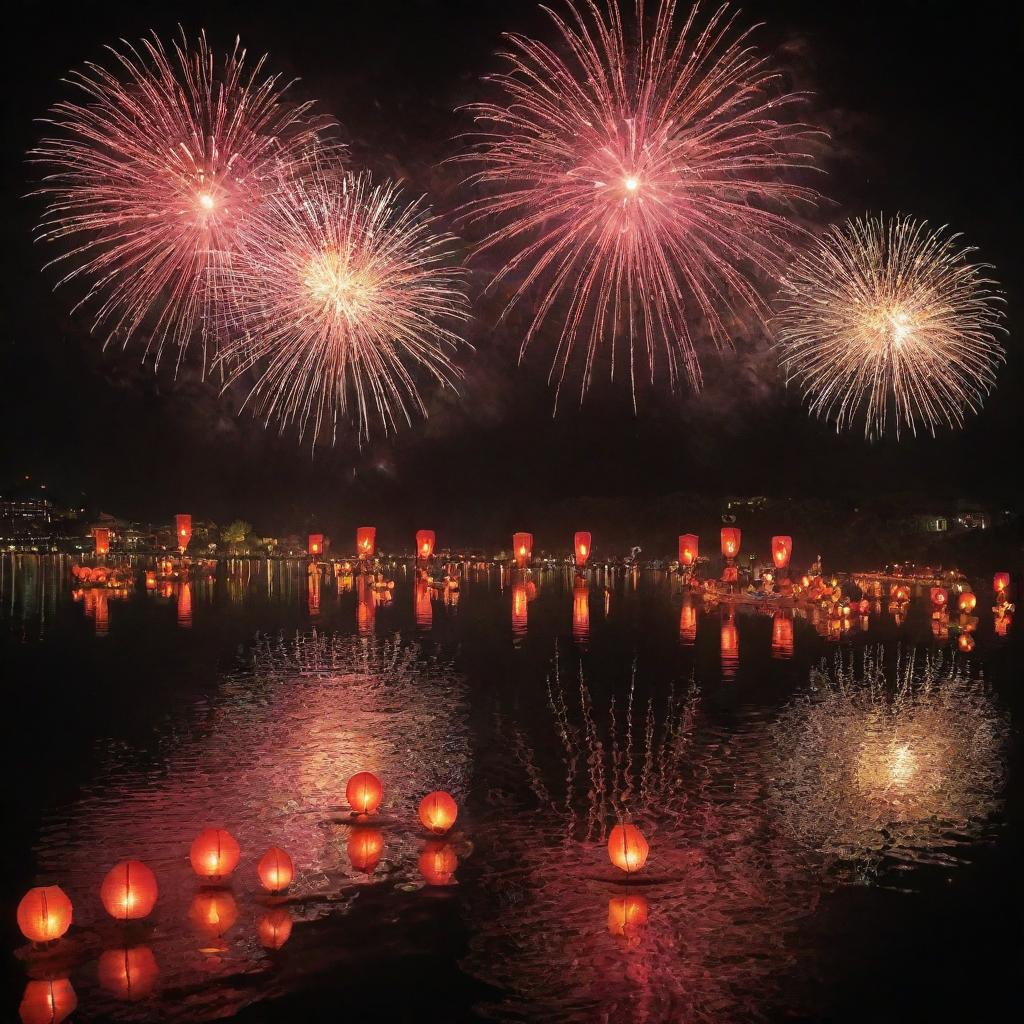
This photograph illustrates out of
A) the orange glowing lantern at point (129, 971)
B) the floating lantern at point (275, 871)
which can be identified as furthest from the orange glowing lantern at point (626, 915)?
the orange glowing lantern at point (129, 971)

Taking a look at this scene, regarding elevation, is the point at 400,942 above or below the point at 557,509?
below

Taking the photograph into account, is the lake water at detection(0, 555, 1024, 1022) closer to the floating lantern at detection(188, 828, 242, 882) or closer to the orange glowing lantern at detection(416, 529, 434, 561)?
the floating lantern at detection(188, 828, 242, 882)

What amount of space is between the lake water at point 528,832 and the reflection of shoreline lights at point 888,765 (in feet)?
0.23

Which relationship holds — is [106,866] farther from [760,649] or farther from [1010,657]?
[1010,657]

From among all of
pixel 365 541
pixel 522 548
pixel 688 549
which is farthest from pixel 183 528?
pixel 688 549

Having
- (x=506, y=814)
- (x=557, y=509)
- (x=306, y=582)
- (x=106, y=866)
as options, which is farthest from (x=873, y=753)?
(x=557, y=509)

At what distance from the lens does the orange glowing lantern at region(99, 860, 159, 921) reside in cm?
910

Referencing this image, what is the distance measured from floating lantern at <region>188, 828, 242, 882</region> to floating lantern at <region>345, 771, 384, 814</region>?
2.14 m

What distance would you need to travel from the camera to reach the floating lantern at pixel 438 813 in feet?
38.3

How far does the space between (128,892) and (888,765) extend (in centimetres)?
1011

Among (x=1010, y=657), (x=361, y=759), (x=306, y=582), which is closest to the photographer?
(x=361, y=759)

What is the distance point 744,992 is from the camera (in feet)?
27.1

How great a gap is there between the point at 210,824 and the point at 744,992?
636cm

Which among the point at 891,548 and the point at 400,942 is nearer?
the point at 400,942
